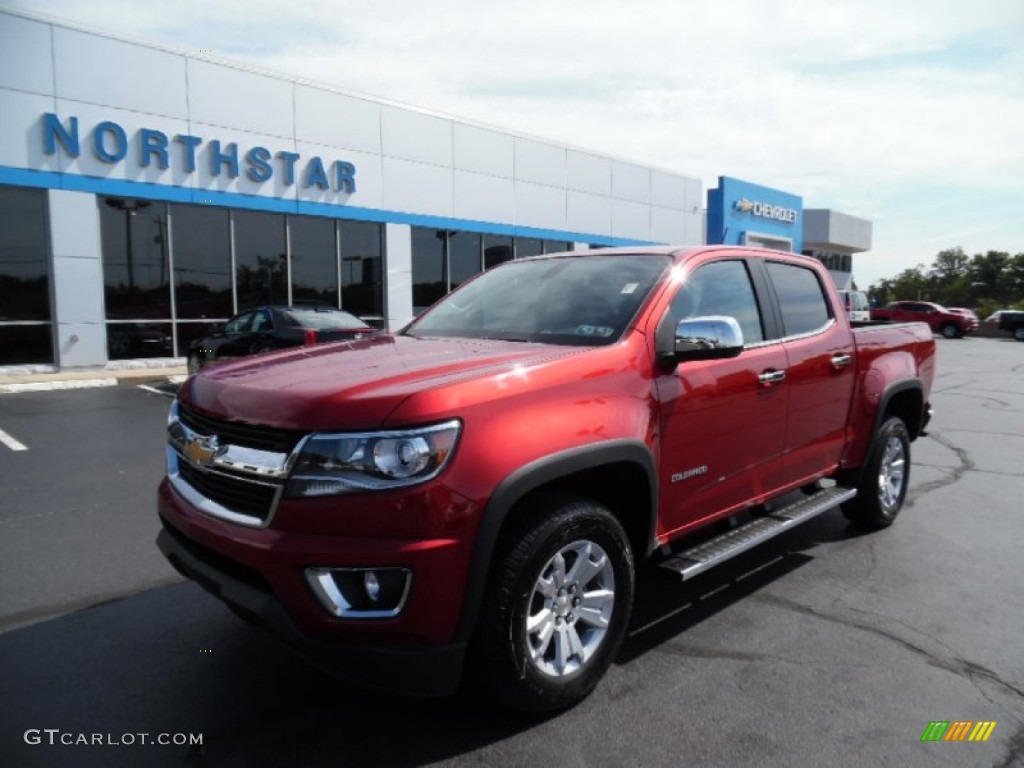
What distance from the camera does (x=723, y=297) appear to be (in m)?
3.78

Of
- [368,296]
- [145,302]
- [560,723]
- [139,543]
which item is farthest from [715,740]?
[368,296]

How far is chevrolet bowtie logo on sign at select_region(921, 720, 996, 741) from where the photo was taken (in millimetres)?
2633

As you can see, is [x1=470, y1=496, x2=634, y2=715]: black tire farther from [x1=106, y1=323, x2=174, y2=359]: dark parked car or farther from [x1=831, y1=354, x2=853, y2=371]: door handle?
[x1=106, y1=323, x2=174, y2=359]: dark parked car

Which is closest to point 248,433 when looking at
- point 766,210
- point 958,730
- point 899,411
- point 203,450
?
point 203,450

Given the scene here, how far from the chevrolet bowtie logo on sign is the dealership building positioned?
15.4m

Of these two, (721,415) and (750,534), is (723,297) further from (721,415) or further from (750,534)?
(750,534)

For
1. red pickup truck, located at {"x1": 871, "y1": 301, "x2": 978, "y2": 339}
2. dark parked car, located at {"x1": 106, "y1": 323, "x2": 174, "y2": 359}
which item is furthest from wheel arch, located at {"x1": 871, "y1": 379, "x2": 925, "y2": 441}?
red pickup truck, located at {"x1": 871, "y1": 301, "x2": 978, "y2": 339}

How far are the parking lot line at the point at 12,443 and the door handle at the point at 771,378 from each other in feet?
23.7

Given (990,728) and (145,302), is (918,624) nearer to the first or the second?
(990,728)

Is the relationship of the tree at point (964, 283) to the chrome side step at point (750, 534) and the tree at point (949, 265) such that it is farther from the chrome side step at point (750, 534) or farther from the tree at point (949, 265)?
the chrome side step at point (750, 534)

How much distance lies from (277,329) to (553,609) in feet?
29.9

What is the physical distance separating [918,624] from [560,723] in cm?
200

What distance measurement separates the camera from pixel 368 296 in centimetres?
1850

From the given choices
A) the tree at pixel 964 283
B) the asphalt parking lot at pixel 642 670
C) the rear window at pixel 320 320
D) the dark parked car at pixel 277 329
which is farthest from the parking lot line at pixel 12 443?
the tree at pixel 964 283
